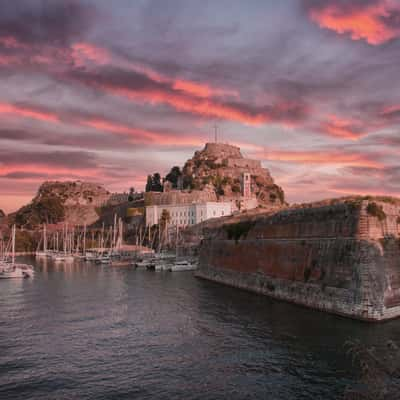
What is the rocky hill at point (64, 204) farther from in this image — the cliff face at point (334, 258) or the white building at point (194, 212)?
the cliff face at point (334, 258)

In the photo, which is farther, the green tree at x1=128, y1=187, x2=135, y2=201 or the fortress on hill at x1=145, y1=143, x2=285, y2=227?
the green tree at x1=128, y1=187, x2=135, y2=201

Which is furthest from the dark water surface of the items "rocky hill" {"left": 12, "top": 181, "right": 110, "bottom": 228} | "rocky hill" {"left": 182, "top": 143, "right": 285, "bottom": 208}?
"rocky hill" {"left": 12, "top": 181, "right": 110, "bottom": 228}

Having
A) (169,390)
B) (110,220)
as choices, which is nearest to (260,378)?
(169,390)

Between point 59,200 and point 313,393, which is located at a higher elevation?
point 59,200

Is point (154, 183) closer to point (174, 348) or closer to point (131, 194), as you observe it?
Result: point (131, 194)

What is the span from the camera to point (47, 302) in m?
29.9

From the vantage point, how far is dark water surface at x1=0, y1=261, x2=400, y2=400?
14.3 metres

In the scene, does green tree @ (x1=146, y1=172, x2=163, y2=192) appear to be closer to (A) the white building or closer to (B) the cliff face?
(A) the white building

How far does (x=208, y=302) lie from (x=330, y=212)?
10208mm

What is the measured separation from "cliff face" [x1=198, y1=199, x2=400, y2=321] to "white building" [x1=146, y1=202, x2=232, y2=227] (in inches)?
1853

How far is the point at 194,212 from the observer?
82.8 metres

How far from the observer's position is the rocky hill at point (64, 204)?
381 feet

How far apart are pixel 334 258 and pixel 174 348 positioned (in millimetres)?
10856

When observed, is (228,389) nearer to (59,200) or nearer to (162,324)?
(162,324)
